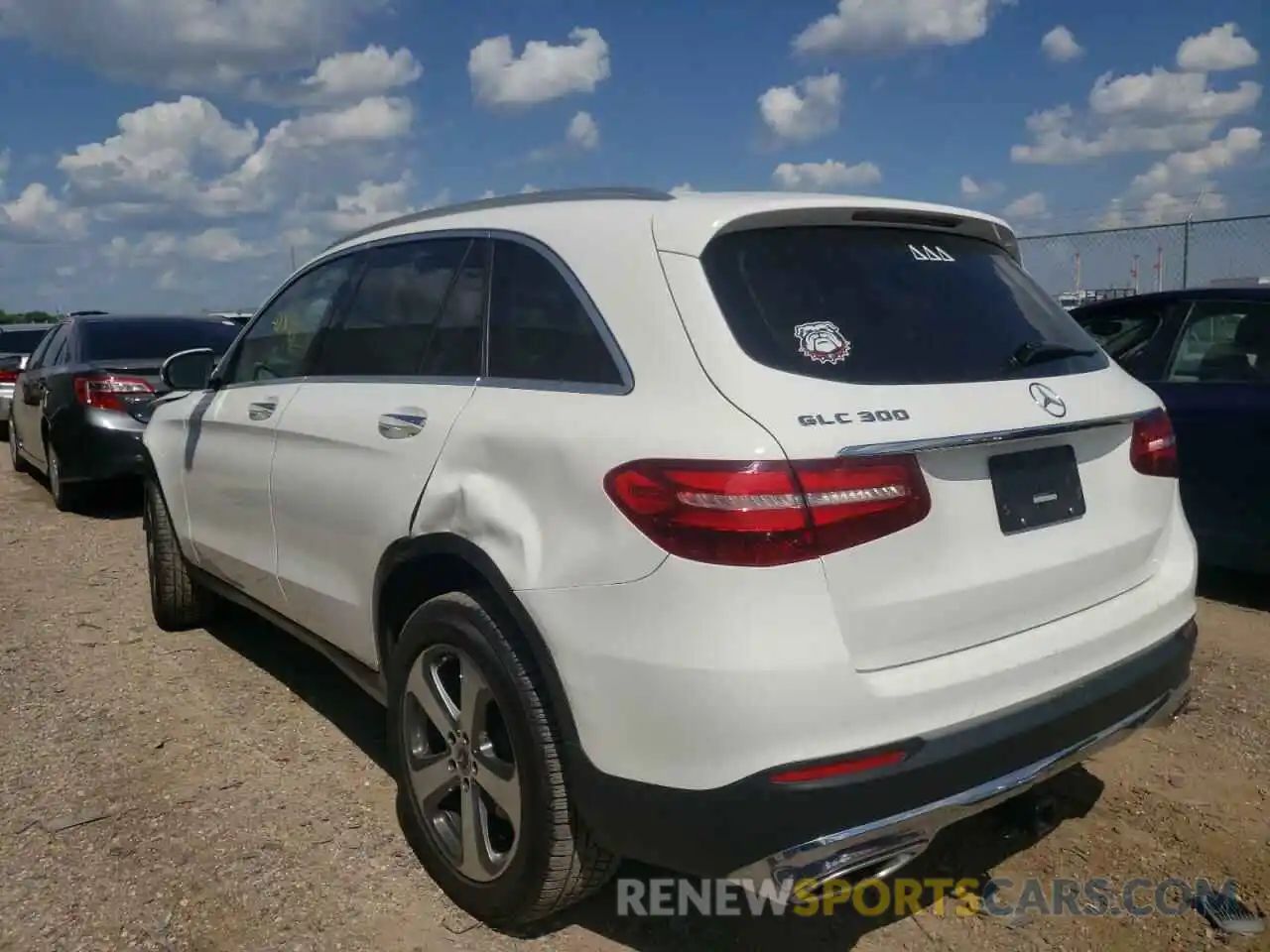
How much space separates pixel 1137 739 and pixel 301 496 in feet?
9.69

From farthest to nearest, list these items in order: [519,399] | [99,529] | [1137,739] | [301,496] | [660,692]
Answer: [99,529], [1137,739], [301,496], [519,399], [660,692]

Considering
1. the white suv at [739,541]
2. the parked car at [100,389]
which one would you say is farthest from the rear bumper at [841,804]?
the parked car at [100,389]

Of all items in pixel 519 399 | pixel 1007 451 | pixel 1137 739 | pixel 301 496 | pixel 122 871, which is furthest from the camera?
pixel 1137 739

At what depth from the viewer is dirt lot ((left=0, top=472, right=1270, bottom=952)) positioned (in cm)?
275

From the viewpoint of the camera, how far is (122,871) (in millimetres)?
3074

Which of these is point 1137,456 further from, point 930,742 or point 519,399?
point 519,399

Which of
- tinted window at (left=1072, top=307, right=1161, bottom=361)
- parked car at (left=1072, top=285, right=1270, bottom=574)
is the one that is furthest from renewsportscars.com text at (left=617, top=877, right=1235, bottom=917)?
tinted window at (left=1072, top=307, right=1161, bottom=361)

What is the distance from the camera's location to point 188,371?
15.2 feet

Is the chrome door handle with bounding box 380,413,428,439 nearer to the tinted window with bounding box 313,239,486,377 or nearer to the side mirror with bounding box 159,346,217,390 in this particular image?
the tinted window with bounding box 313,239,486,377

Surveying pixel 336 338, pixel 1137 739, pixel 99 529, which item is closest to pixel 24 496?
pixel 99 529

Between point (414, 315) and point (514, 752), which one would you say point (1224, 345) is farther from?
point (514, 752)

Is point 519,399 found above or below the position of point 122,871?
above

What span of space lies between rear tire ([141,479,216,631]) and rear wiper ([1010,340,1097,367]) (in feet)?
12.3

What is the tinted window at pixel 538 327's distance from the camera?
2543 millimetres
